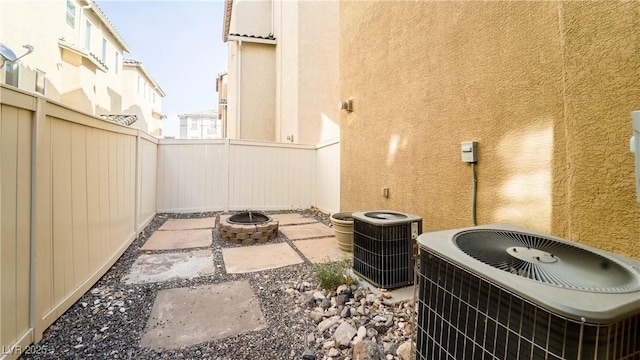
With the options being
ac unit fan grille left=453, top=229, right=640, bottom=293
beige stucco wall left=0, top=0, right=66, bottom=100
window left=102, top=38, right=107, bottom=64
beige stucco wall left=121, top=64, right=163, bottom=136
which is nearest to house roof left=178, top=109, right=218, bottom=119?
beige stucco wall left=121, top=64, right=163, bottom=136

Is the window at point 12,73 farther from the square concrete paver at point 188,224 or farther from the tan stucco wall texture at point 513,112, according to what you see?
the tan stucco wall texture at point 513,112

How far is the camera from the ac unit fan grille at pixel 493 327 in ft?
2.35

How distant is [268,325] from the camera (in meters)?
1.90

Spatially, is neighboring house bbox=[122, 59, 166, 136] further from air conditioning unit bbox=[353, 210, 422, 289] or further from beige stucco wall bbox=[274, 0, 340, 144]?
air conditioning unit bbox=[353, 210, 422, 289]

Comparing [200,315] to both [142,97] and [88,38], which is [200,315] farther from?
[142,97]

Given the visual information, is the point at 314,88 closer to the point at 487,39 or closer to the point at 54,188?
the point at 487,39

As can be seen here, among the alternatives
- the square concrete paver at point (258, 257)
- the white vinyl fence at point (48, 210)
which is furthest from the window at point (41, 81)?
the square concrete paver at point (258, 257)

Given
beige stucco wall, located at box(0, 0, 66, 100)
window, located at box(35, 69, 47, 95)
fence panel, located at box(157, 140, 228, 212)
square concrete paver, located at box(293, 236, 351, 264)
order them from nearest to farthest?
square concrete paver, located at box(293, 236, 351, 264)
beige stucco wall, located at box(0, 0, 66, 100)
fence panel, located at box(157, 140, 228, 212)
window, located at box(35, 69, 47, 95)

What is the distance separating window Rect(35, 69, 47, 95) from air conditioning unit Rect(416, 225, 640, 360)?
888 centimetres

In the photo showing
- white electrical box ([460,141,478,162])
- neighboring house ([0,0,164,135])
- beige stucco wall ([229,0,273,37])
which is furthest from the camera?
beige stucco wall ([229,0,273,37])

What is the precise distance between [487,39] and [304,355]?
270 cm

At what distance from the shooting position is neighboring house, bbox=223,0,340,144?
24.2 ft

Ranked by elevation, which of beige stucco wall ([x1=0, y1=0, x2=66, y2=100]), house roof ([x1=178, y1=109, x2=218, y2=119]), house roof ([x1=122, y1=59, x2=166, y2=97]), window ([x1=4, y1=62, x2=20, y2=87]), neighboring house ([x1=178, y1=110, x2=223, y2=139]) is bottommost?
window ([x1=4, y1=62, x2=20, y2=87])

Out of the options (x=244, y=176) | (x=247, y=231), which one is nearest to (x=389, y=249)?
(x=247, y=231)
